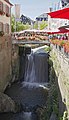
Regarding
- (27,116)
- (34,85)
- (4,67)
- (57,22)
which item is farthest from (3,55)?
(57,22)

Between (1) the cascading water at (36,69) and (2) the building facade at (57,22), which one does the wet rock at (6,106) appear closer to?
(1) the cascading water at (36,69)

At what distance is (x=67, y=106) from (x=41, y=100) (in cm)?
1426

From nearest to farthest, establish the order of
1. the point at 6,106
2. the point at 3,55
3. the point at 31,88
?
1. the point at 6,106
2. the point at 3,55
3. the point at 31,88

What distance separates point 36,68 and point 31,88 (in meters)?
5.59

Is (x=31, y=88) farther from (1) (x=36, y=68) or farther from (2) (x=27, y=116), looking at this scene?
(2) (x=27, y=116)

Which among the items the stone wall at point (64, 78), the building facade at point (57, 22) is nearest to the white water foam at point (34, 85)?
the stone wall at point (64, 78)

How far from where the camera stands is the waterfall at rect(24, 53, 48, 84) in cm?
3862

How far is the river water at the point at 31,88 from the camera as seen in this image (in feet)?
84.3

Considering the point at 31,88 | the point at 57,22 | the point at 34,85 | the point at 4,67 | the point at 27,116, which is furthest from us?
the point at 57,22

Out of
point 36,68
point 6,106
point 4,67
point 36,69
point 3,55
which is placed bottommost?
point 6,106

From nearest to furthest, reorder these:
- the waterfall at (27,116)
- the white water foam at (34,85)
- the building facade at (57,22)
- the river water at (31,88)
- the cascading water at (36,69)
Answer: the waterfall at (27,116) < the river water at (31,88) < the white water foam at (34,85) < the cascading water at (36,69) < the building facade at (57,22)

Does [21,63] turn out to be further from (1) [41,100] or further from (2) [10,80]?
(1) [41,100]

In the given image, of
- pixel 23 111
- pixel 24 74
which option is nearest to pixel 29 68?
pixel 24 74

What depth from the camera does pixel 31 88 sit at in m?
34.8
